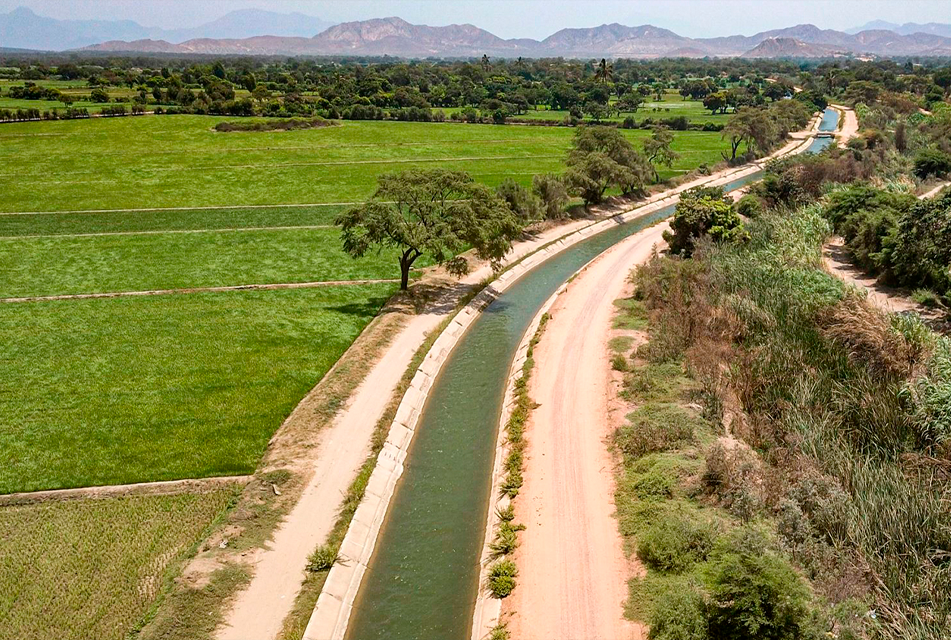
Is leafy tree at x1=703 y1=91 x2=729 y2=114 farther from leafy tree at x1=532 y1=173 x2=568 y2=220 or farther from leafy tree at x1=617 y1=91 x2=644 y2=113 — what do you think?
leafy tree at x1=532 y1=173 x2=568 y2=220

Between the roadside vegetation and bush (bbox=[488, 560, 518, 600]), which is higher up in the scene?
the roadside vegetation

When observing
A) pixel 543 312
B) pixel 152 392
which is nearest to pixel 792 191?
pixel 543 312

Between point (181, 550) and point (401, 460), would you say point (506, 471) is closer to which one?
point (401, 460)

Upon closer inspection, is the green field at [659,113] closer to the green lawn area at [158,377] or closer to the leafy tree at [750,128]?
the leafy tree at [750,128]

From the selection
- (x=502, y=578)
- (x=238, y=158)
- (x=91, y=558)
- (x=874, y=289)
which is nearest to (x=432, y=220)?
(x=502, y=578)

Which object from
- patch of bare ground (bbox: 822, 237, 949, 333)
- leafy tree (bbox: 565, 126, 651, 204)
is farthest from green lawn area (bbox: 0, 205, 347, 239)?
patch of bare ground (bbox: 822, 237, 949, 333)

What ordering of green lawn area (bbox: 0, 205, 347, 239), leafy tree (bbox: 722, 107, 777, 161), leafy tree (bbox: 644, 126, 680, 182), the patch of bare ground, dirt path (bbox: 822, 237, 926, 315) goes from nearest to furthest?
1. the patch of bare ground
2. dirt path (bbox: 822, 237, 926, 315)
3. green lawn area (bbox: 0, 205, 347, 239)
4. leafy tree (bbox: 644, 126, 680, 182)
5. leafy tree (bbox: 722, 107, 777, 161)

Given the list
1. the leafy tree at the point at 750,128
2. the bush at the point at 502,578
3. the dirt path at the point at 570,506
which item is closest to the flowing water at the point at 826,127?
the leafy tree at the point at 750,128
